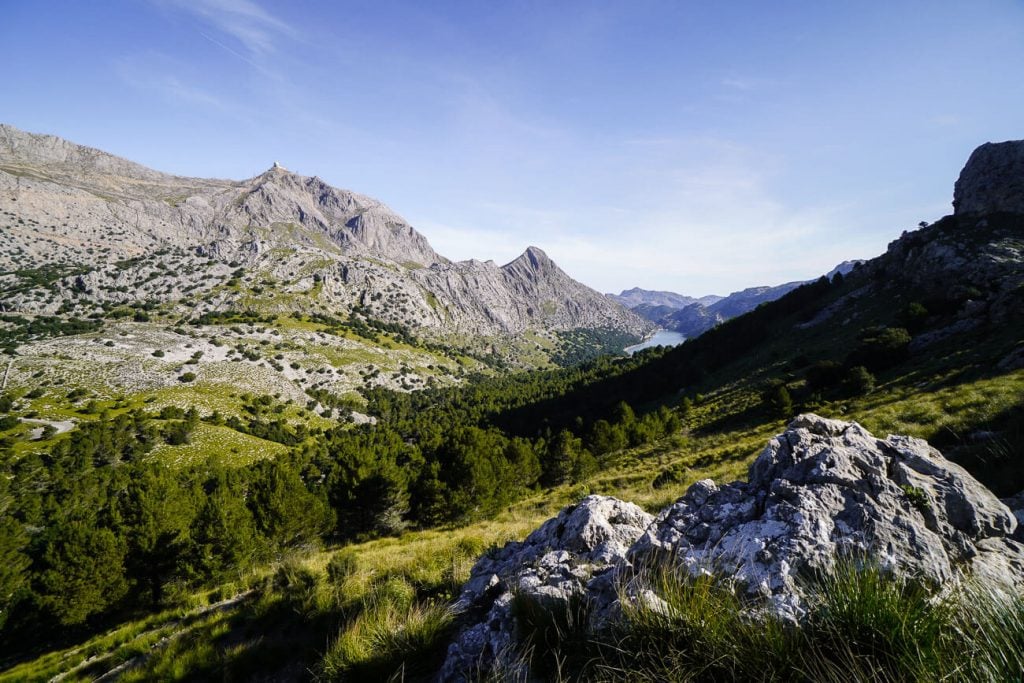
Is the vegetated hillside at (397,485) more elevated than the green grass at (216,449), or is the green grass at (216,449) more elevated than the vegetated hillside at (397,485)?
the vegetated hillside at (397,485)

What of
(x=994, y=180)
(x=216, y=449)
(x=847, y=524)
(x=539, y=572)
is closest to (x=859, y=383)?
(x=847, y=524)

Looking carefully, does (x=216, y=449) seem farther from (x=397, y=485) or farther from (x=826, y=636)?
(x=826, y=636)

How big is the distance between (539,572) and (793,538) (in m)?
3.87

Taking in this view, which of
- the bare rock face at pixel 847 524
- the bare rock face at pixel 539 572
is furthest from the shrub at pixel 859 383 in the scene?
the bare rock face at pixel 539 572

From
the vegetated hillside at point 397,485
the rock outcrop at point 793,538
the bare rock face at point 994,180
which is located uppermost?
the bare rock face at point 994,180

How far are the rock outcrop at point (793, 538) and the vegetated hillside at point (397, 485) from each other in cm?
197

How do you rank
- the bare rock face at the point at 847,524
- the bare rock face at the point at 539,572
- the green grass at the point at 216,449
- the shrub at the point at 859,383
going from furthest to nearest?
1. the green grass at the point at 216,449
2. the shrub at the point at 859,383
3. the bare rock face at the point at 539,572
4. the bare rock face at the point at 847,524

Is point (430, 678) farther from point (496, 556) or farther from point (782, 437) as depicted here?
point (782, 437)

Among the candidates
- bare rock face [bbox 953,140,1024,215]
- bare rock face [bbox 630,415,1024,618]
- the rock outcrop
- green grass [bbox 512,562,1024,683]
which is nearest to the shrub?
the rock outcrop

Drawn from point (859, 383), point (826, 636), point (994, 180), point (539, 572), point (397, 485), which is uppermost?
point (994, 180)

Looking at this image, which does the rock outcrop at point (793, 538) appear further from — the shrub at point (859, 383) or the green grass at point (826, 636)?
the shrub at point (859, 383)

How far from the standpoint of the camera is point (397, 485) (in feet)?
120

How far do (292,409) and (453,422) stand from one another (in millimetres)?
51399

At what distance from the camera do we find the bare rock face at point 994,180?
71.1 meters
